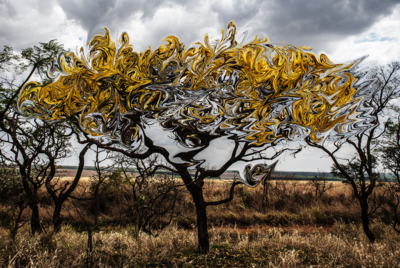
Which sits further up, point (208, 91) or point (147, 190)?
point (208, 91)

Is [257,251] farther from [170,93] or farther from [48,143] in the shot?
[48,143]

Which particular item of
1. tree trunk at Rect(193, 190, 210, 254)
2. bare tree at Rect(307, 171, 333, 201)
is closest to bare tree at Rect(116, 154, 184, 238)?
tree trunk at Rect(193, 190, 210, 254)

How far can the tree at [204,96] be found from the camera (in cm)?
353

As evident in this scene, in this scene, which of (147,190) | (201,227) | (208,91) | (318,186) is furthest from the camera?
(318,186)

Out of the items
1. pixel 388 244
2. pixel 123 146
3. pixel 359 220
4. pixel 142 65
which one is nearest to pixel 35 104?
pixel 123 146

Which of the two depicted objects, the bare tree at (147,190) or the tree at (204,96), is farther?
the bare tree at (147,190)

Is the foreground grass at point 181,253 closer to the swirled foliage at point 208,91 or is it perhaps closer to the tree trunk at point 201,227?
the tree trunk at point 201,227

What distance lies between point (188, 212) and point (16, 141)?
211 inches

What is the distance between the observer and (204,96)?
3697mm

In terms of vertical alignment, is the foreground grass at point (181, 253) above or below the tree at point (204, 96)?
below

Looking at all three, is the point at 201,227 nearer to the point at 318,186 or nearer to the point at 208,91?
the point at 208,91

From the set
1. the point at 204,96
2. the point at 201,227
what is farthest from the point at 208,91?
the point at 201,227

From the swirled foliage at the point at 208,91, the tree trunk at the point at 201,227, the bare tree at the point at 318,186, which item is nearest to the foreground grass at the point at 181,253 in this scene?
the tree trunk at the point at 201,227

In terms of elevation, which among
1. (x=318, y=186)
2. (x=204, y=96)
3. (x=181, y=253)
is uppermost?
(x=204, y=96)
